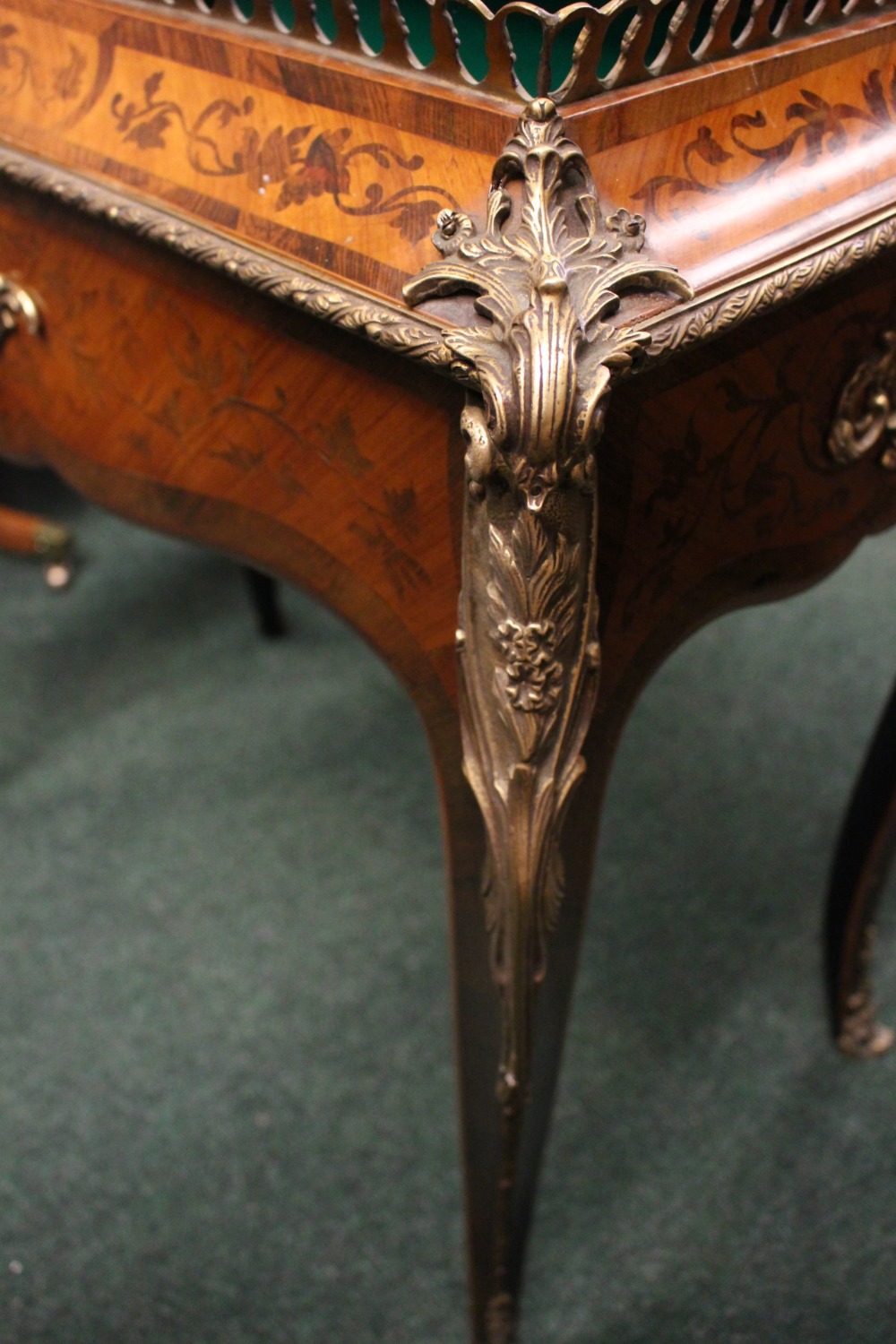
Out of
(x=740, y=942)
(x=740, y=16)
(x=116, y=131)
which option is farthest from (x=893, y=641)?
(x=116, y=131)

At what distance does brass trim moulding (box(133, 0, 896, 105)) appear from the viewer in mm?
400

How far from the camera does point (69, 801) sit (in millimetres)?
1172

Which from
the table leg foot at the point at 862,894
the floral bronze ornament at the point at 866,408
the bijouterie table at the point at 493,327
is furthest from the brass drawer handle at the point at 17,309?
the table leg foot at the point at 862,894

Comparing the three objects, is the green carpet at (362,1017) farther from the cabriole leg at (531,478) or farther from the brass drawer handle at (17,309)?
the brass drawer handle at (17,309)

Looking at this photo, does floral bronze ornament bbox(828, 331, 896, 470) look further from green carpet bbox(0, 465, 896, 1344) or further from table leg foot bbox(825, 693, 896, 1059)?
green carpet bbox(0, 465, 896, 1344)

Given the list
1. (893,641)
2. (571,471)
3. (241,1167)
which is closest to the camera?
(571,471)

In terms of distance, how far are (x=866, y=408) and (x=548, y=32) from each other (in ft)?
0.75

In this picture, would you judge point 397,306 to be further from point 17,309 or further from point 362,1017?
point 362,1017

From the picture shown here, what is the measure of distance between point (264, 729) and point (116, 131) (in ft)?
2.59

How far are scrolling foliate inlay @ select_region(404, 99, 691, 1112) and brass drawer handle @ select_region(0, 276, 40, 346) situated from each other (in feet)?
0.87

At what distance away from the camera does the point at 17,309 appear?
588 mm

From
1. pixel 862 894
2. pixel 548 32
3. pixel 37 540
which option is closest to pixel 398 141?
pixel 548 32

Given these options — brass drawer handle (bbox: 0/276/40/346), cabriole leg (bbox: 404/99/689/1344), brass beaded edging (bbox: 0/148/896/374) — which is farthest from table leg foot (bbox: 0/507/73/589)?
cabriole leg (bbox: 404/99/689/1344)

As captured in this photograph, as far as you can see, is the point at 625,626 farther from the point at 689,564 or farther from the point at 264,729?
the point at 264,729
